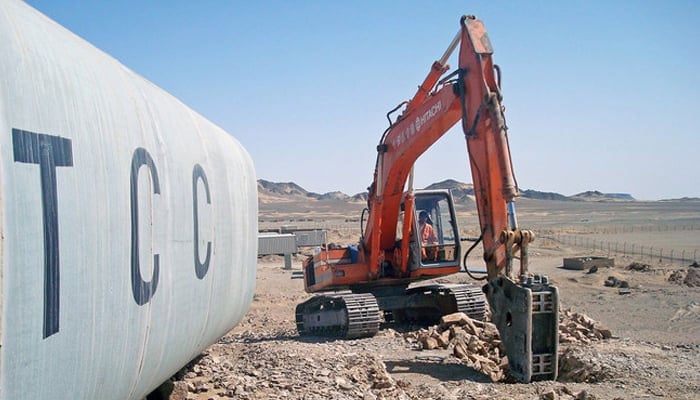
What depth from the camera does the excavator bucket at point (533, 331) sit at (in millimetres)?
8008

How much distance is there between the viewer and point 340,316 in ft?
42.0

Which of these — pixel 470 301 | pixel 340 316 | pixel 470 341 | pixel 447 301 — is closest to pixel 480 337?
pixel 470 341

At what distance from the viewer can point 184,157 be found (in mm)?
5402

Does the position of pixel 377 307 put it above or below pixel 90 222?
below

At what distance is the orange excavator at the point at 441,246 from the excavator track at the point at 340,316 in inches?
0.8

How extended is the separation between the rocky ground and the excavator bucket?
0.21m

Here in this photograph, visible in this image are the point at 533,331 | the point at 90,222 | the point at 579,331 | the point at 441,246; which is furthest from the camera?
the point at 441,246

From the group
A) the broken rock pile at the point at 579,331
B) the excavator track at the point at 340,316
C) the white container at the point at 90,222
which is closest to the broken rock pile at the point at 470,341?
the excavator track at the point at 340,316

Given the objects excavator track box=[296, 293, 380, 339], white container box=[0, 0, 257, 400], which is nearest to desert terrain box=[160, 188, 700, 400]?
excavator track box=[296, 293, 380, 339]

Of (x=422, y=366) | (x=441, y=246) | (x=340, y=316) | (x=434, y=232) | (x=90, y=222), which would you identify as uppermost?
(x=90, y=222)

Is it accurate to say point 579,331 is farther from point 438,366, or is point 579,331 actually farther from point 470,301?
point 438,366

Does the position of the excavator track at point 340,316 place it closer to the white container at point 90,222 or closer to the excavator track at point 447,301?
the excavator track at point 447,301

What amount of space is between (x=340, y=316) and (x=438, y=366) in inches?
130

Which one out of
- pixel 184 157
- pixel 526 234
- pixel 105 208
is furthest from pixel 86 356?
pixel 526 234
